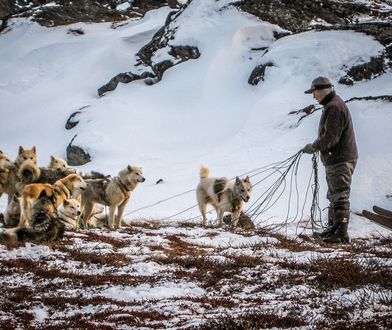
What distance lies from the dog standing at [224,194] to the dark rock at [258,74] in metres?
24.7

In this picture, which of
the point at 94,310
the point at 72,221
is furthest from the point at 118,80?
the point at 94,310

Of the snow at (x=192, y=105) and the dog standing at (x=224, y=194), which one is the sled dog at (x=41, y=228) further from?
the dog standing at (x=224, y=194)

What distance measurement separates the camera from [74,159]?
124 feet

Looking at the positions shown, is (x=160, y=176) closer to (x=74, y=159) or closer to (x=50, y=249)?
(x=74, y=159)

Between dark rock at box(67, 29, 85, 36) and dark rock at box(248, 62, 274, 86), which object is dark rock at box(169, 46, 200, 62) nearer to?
dark rock at box(248, 62, 274, 86)

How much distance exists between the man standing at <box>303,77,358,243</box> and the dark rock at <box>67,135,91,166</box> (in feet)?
90.1

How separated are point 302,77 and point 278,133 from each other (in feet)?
27.3

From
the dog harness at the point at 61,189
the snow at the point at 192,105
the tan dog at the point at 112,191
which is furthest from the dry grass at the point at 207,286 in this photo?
the snow at the point at 192,105

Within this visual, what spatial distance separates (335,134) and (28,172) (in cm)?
758

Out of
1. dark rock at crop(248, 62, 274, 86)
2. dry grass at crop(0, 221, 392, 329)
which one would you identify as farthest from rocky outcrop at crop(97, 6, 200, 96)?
dry grass at crop(0, 221, 392, 329)

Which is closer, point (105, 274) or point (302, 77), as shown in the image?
point (105, 274)

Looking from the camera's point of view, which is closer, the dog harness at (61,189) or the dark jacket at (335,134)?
the dark jacket at (335,134)

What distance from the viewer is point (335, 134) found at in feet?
36.7

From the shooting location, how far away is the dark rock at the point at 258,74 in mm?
41484
